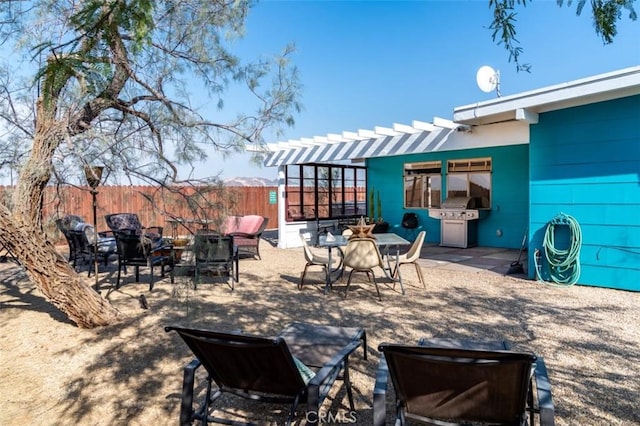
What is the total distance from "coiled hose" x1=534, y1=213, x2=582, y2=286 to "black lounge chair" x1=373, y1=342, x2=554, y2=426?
457 cm

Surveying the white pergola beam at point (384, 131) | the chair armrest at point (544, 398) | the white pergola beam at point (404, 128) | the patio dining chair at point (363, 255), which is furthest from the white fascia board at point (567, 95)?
the chair armrest at point (544, 398)

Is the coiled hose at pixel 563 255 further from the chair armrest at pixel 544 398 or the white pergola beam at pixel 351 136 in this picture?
the white pergola beam at pixel 351 136

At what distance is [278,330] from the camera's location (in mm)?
4035

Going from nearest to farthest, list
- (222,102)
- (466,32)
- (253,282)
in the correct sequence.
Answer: (466,32) < (222,102) < (253,282)

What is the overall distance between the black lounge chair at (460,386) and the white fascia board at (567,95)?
4620 millimetres

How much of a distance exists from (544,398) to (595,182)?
4.91 m

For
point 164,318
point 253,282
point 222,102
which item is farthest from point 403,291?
point 222,102

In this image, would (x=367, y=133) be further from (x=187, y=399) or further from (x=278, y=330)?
(x=187, y=399)

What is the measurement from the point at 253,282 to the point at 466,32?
15.0ft

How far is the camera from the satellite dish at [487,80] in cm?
774

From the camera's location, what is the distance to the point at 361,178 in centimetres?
1353

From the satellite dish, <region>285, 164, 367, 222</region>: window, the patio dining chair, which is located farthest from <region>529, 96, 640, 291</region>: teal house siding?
<region>285, 164, 367, 222</region>: window

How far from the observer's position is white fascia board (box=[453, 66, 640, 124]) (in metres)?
5.11

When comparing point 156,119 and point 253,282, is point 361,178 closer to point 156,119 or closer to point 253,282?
point 253,282
